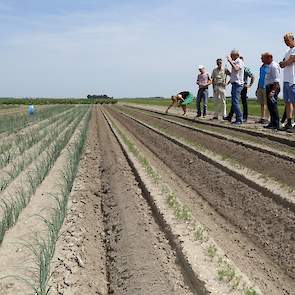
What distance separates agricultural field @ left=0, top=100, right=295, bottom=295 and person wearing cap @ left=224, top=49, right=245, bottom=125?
3.50 metres

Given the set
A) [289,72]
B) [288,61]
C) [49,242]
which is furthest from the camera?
[289,72]

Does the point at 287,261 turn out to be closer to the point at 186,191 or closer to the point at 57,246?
the point at 57,246

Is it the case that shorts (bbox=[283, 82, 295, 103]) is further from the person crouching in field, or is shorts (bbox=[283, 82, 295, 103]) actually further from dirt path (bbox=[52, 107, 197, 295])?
the person crouching in field

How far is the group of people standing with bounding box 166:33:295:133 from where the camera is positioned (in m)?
9.52

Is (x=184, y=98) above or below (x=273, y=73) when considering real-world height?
below

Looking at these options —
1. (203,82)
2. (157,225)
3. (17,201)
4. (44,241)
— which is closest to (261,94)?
(203,82)

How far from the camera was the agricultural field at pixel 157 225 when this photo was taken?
355 cm

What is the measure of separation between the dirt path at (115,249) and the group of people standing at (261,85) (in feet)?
14.2

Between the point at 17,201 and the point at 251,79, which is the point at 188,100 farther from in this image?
the point at 17,201

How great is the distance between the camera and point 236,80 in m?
12.5

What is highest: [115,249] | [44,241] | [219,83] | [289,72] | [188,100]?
[289,72]

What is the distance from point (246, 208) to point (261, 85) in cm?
734

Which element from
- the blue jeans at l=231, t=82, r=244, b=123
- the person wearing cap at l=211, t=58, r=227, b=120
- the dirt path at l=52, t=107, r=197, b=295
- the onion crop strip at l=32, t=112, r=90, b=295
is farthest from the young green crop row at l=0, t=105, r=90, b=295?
the person wearing cap at l=211, t=58, r=227, b=120

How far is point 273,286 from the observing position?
11.9 feet
